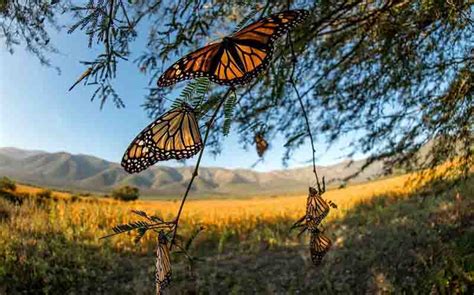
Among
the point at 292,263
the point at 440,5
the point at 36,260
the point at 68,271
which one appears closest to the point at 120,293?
the point at 68,271

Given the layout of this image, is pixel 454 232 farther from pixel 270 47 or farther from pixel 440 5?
pixel 270 47

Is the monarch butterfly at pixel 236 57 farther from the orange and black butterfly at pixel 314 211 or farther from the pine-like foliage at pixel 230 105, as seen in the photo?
the orange and black butterfly at pixel 314 211

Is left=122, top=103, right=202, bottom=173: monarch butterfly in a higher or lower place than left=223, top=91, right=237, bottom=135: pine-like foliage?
lower

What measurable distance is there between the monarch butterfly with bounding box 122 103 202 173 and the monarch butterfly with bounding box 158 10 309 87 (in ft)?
0.21

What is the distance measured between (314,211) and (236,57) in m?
0.37

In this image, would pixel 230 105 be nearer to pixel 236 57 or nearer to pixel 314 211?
pixel 236 57

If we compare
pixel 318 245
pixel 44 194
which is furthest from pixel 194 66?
pixel 44 194

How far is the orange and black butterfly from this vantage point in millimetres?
804

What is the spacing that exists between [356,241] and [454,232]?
131 cm

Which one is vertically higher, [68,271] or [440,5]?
[440,5]

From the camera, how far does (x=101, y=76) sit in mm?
1116

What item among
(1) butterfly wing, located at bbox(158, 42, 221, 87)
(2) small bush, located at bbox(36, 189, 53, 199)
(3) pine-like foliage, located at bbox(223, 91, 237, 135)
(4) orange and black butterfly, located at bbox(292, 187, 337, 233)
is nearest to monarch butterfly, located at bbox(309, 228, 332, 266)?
(4) orange and black butterfly, located at bbox(292, 187, 337, 233)

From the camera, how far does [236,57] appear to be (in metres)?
0.62

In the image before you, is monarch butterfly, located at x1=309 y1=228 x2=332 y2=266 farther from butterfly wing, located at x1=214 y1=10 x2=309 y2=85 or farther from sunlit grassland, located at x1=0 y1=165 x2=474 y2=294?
sunlit grassland, located at x1=0 y1=165 x2=474 y2=294
